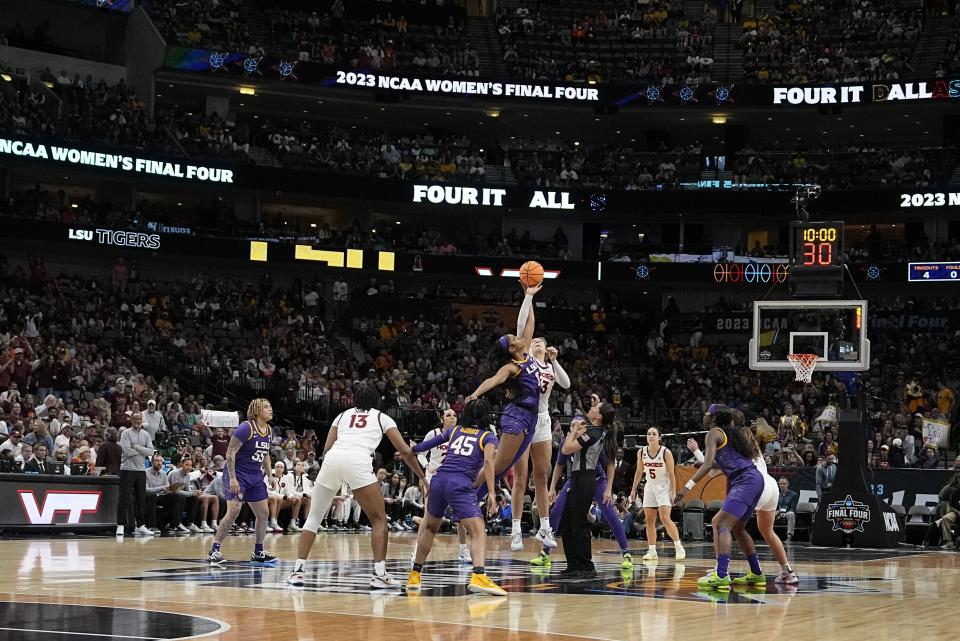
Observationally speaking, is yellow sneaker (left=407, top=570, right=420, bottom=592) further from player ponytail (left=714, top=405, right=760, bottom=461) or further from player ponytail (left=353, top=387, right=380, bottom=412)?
player ponytail (left=714, top=405, right=760, bottom=461)

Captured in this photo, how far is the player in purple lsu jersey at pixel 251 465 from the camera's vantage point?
15.5 metres

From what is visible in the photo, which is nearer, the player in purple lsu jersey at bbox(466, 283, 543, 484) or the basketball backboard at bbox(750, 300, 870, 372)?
the player in purple lsu jersey at bbox(466, 283, 543, 484)

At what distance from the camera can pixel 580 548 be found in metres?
14.9

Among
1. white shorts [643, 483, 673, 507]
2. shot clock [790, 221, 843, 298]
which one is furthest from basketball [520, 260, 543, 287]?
shot clock [790, 221, 843, 298]

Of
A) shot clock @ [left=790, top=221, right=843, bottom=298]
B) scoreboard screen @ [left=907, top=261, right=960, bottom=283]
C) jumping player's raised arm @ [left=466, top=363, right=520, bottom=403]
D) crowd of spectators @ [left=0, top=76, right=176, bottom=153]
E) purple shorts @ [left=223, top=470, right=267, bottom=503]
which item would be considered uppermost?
crowd of spectators @ [left=0, top=76, right=176, bottom=153]

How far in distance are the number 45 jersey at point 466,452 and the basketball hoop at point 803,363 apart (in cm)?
1410

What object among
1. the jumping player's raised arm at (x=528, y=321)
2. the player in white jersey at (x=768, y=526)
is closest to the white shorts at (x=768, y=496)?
the player in white jersey at (x=768, y=526)

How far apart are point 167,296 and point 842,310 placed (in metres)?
25.1

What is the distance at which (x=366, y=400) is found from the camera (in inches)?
499

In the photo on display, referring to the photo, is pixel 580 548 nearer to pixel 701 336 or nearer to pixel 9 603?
pixel 9 603

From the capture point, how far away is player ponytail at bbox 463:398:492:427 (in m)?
12.7

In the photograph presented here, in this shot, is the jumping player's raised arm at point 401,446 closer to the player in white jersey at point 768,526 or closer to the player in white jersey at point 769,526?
the player in white jersey at point 768,526

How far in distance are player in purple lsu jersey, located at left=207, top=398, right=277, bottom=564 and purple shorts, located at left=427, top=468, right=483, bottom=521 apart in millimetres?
3740

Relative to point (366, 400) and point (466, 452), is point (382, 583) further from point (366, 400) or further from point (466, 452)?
point (366, 400)
